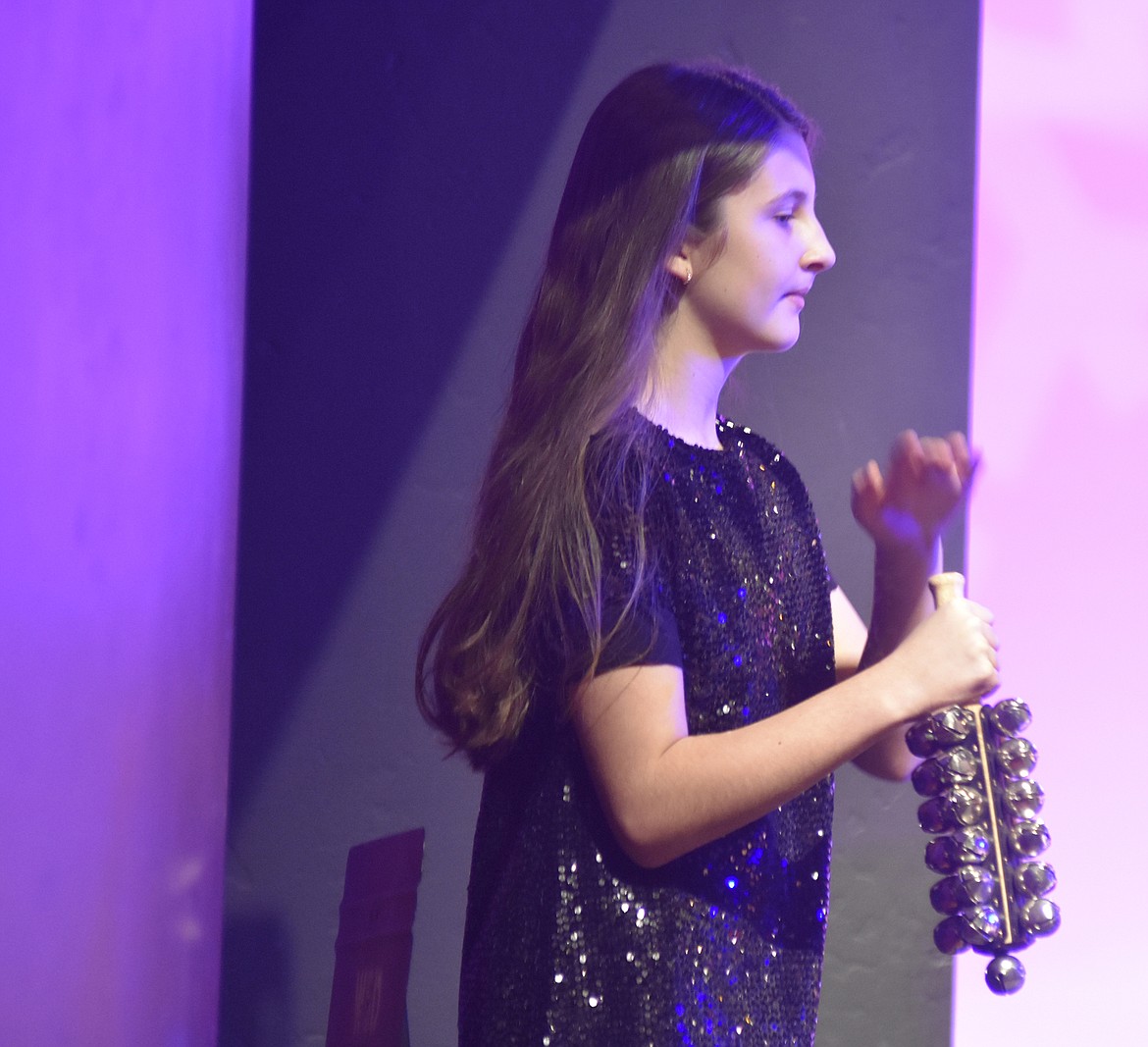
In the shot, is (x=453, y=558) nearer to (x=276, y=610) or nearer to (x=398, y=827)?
(x=276, y=610)

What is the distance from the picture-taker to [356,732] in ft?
5.24

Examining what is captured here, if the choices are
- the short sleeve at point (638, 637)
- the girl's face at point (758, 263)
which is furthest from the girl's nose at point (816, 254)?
the short sleeve at point (638, 637)

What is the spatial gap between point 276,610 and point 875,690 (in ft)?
3.19

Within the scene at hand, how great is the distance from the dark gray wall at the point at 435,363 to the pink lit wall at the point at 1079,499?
109 mm

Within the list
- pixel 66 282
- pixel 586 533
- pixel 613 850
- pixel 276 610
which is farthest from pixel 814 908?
pixel 276 610

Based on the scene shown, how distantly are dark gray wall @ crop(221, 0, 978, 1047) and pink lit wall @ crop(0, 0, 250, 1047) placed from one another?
58 mm

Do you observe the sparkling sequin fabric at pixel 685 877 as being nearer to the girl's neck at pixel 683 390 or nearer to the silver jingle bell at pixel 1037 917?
the girl's neck at pixel 683 390

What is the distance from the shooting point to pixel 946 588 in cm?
87

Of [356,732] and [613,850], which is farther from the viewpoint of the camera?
[356,732]

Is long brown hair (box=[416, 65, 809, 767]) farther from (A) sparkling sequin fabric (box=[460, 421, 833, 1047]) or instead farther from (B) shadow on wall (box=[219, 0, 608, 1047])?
(B) shadow on wall (box=[219, 0, 608, 1047])

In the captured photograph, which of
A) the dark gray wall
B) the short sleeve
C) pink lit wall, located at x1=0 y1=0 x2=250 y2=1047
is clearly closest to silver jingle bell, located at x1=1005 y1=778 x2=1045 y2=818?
the short sleeve

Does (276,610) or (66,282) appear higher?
(66,282)

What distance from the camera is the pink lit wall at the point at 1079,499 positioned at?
4.84ft

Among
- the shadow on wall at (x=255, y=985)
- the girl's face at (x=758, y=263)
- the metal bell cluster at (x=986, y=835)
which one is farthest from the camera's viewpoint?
the shadow on wall at (x=255, y=985)
